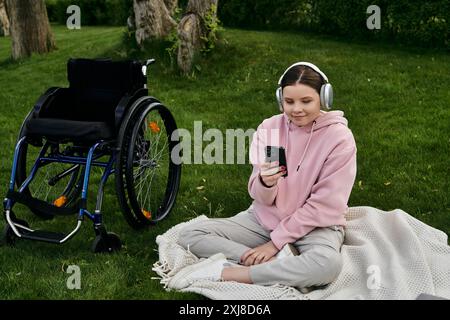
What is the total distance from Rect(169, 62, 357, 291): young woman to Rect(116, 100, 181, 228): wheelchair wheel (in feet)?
1.46

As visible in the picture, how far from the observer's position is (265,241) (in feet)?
11.4

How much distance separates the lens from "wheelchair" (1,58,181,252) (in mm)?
3543

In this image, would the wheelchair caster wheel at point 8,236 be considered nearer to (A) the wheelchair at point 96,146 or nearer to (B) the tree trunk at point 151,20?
(A) the wheelchair at point 96,146

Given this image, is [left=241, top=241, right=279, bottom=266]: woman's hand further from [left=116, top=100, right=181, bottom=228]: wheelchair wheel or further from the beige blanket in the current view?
[left=116, top=100, right=181, bottom=228]: wheelchair wheel

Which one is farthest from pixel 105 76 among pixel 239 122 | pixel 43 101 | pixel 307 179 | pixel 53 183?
pixel 239 122

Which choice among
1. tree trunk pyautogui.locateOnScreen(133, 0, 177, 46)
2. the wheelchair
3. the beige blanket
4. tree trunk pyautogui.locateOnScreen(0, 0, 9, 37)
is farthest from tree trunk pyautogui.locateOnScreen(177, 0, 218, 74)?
tree trunk pyautogui.locateOnScreen(0, 0, 9, 37)

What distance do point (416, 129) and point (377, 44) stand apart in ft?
10.1

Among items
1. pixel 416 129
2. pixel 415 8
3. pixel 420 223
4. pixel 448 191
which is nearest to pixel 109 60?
pixel 420 223

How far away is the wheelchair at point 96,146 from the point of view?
354 centimetres

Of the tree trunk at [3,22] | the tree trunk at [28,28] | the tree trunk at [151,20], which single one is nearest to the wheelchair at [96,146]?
the tree trunk at [151,20]

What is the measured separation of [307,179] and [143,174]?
129 centimetres

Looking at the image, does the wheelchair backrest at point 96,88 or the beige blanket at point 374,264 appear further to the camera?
the wheelchair backrest at point 96,88

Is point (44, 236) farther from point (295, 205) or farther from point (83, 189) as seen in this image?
point (295, 205)

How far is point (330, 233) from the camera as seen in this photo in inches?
130
